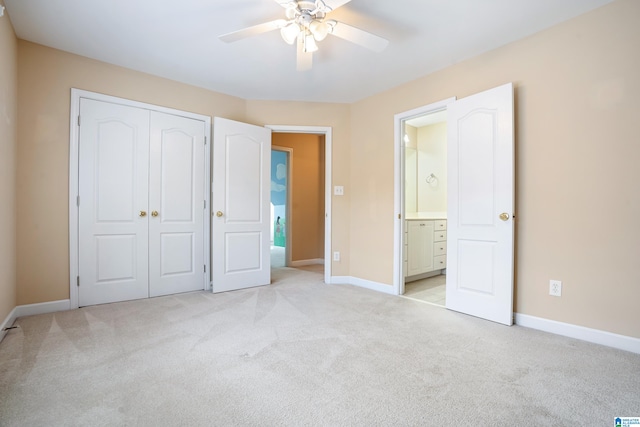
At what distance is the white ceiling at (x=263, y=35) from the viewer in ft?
7.20

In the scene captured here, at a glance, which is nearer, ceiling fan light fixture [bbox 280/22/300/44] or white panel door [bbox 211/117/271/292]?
ceiling fan light fixture [bbox 280/22/300/44]

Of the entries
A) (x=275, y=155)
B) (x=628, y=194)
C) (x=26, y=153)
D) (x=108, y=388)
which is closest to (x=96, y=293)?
(x=26, y=153)

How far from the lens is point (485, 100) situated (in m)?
2.68

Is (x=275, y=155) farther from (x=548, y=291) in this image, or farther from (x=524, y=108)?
(x=548, y=291)

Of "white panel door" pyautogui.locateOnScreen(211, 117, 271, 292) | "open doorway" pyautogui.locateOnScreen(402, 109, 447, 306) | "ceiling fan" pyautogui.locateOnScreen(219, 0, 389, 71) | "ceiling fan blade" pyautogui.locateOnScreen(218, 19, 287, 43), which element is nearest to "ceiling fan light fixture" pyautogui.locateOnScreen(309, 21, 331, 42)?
"ceiling fan" pyautogui.locateOnScreen(219, 0, 389, 71)

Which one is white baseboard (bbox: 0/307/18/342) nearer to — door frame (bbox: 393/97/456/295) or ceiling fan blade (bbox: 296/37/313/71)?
ceiling fan blade (bbox: 296/37/313/71)

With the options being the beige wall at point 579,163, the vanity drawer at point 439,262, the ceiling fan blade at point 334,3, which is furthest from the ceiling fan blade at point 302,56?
the vanity drawer at point 439,262

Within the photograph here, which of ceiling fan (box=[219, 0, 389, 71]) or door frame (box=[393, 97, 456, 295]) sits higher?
ceiling fan (box=[219, 0, 389, 71])

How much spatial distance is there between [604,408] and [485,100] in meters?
2.29

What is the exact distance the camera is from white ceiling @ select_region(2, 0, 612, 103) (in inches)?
86.4

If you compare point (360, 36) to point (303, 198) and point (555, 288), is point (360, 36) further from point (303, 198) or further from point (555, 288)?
point (303, 198)

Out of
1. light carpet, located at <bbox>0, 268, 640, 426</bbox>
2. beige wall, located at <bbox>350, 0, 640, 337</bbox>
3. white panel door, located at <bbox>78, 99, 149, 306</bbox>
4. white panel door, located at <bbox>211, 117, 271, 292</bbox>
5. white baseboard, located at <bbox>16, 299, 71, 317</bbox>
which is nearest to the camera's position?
light carpet, located at <bbox>0, 268, 640, 426</bbox>

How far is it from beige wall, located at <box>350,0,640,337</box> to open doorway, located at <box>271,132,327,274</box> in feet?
11.2

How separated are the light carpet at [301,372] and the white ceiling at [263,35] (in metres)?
2.40
